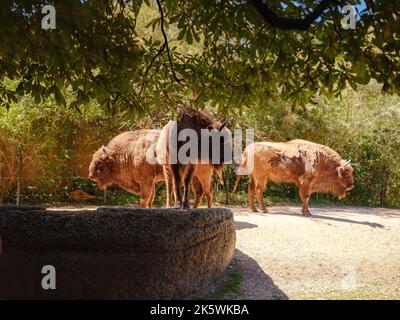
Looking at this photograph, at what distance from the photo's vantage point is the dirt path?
18.8ft

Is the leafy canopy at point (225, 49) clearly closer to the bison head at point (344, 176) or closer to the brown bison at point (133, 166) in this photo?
the brown bison at point (133, 166)

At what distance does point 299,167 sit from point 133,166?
165 inches

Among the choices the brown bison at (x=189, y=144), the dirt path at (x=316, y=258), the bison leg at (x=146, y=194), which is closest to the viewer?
the dirt path at (x=316, y=258)

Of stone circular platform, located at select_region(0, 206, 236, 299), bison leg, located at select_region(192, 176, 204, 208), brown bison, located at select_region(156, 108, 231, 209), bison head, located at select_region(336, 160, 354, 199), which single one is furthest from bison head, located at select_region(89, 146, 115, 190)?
bison head, located at select_region(336, 160, 354, 199)

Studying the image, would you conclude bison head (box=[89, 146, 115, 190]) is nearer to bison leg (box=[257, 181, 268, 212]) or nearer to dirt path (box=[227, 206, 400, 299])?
dirt path (box=[227, 206, 400, 299])

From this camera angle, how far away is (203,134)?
768 cm

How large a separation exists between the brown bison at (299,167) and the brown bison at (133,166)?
7.93 feet

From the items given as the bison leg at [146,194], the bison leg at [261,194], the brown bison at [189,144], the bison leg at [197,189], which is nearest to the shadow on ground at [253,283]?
the brown bison at [189,144]

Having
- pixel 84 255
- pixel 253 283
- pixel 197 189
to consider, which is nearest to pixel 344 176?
pixel 197 189

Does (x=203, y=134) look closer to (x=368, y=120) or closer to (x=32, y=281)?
(x=32, y=281)

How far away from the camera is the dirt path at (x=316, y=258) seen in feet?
18.8

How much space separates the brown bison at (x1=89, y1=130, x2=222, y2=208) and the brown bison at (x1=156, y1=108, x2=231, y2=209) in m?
1.52
